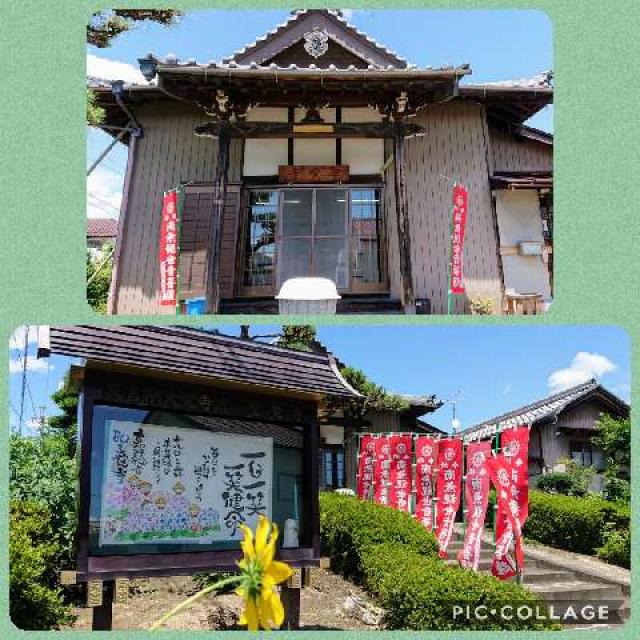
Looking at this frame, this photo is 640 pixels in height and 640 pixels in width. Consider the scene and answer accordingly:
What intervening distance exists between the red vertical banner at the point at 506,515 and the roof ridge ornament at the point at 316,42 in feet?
12.4

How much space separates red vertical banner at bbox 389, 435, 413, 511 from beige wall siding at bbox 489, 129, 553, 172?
9.27ft

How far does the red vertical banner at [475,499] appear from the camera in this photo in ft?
19.9

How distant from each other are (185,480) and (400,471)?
3.24 meters

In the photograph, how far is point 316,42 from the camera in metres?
6.43

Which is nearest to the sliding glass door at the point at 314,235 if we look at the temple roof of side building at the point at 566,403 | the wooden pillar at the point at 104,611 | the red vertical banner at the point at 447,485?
the red vertical banner at the point at 447,485

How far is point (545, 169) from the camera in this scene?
721cm

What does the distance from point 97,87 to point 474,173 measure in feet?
11.5

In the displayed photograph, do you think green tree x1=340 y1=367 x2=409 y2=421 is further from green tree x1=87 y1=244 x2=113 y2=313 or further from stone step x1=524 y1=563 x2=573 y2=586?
green tree x1=87 y1=244 x2=113 y2=313

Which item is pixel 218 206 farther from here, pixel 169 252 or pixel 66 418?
pixel 66 418

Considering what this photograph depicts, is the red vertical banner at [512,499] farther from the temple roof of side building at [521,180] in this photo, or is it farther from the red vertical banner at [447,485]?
the temple roof of side building at [521,180]

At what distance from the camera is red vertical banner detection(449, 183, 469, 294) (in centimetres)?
658

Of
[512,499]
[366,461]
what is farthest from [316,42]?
[512,499]

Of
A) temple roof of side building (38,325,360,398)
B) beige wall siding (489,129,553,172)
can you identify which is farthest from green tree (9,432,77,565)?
beige wall siding (489,129,553,172)

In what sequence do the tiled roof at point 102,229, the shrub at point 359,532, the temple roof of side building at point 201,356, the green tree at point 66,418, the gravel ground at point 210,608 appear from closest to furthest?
the temple roof of side building at point 201,356, the green tree at point 66,418, the gravel ground at point 210,608, the shrub at point 359,532, the tiled roof at point 102,229
